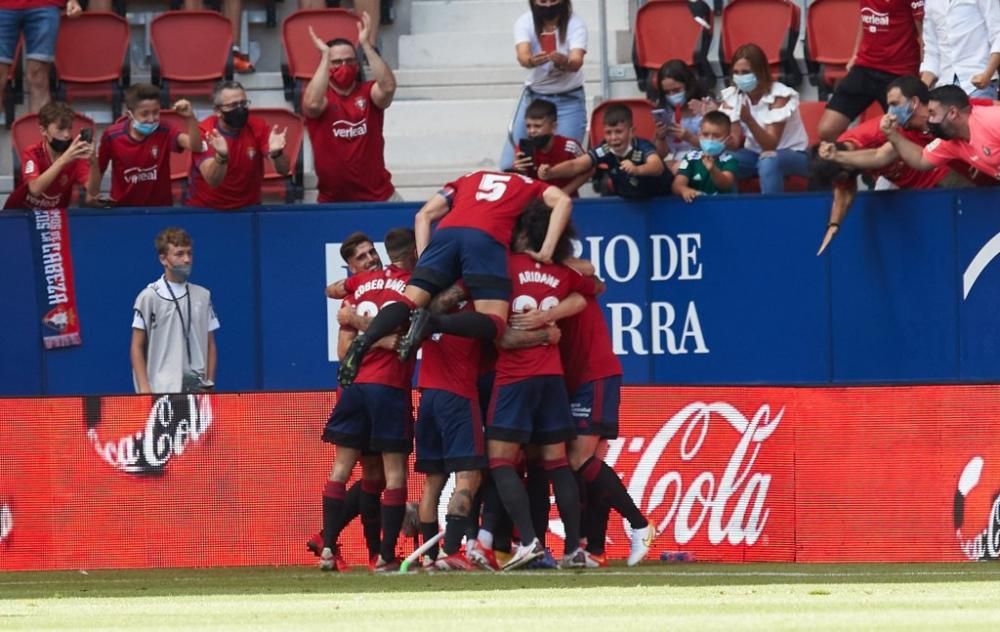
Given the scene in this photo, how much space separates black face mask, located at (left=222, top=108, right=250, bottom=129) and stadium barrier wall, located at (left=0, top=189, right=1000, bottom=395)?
27.6 inches

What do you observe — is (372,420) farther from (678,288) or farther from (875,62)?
(875,62)

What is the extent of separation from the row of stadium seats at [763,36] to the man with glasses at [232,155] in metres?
3.38

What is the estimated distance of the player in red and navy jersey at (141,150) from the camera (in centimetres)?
1376

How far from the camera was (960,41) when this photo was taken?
13.4 meters

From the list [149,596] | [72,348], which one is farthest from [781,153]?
[149,596]

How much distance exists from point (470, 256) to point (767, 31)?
5627mm

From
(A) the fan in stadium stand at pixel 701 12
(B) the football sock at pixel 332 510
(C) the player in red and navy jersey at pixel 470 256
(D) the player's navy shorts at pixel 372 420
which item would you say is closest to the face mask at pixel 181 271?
(C) the player in red and navy jersey at pixel 470 256

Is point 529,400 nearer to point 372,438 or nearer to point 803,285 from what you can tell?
point 372,438

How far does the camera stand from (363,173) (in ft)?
46.4

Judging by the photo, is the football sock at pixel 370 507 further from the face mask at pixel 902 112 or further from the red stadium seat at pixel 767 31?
the red stadium seat at pixel 767 31

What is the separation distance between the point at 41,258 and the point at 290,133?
2.25 m

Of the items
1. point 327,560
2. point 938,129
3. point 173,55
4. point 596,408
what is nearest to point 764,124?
point 938,129

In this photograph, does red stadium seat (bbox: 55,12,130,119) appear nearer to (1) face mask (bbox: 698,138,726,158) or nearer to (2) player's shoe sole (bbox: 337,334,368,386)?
(1) face mask (bbox: 698,138,726,158)

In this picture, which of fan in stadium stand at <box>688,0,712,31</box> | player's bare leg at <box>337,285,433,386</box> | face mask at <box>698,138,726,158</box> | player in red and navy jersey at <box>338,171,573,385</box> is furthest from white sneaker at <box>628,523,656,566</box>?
fan in stadium stand at <box>688,0,712,31</box>
